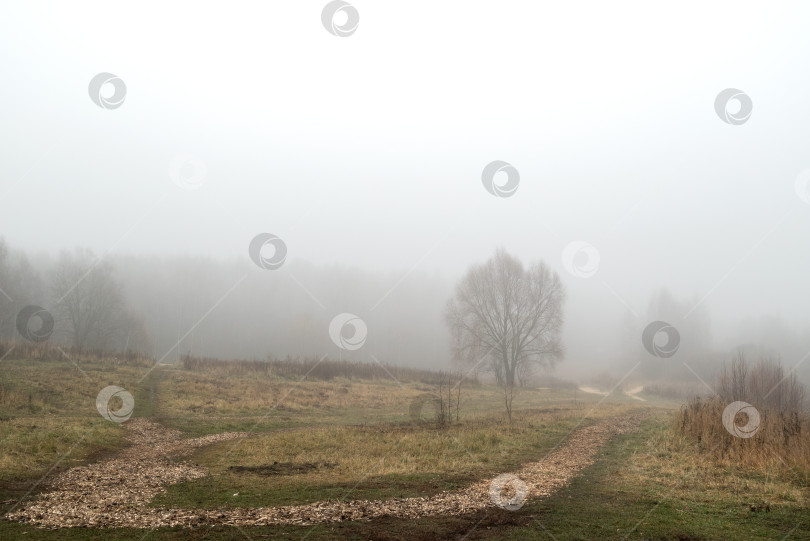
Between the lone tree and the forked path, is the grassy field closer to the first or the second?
the forked path

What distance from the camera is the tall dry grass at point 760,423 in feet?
45.8

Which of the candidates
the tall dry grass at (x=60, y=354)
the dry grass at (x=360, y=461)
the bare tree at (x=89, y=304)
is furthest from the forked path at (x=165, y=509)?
the bare tree at (x=89, y=304)

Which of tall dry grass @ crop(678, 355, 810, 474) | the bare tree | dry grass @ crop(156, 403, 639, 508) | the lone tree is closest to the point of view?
dry grass @ crop(156, 403, 639, 508)

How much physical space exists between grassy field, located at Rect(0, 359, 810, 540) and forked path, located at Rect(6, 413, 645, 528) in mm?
446

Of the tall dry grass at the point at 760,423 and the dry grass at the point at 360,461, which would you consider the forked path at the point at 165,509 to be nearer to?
the dry grass at the point at 360,461

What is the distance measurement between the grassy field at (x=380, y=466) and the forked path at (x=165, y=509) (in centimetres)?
45

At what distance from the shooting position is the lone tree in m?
55.4

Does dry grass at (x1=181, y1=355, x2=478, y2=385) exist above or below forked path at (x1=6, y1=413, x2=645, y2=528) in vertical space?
below

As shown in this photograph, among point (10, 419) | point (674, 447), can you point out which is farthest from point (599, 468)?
point (10, 419)

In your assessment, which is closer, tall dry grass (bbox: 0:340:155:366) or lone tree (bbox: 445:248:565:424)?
tall dry grass (bbox: 0:340:155:366)

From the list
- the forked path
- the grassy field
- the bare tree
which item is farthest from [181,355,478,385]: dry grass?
the bare tree

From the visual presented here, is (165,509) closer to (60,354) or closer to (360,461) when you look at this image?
(360,461)

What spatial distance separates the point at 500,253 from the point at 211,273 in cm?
8046

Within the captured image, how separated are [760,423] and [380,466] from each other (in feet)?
43.7
